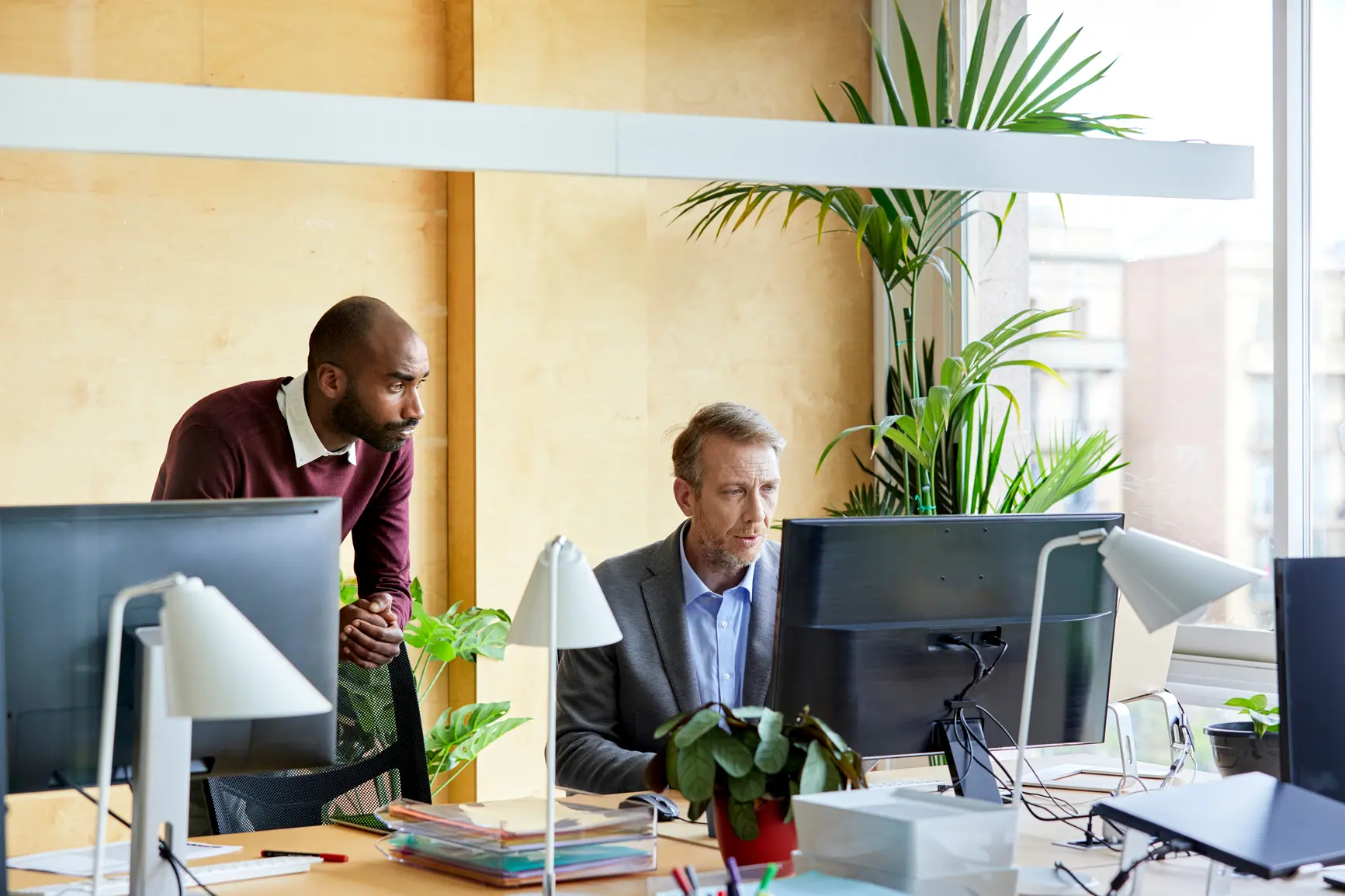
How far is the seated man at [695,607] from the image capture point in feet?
8.39

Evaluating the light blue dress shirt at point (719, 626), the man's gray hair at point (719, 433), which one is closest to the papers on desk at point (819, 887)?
the light blue dress shirt at point (719, 626)

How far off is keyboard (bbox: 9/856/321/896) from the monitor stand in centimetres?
91

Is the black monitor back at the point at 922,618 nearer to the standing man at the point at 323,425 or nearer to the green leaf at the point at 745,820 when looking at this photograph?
the green leaf at the point at 745,820

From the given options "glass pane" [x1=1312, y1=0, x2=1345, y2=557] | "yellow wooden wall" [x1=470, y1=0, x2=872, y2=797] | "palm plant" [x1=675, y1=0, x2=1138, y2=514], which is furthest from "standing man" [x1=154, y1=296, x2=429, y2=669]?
"glass pane" [x1=1312, y1=0, x2=1345, y2=557]

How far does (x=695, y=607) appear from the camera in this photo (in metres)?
2.70

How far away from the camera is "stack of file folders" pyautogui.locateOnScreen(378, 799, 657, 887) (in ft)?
6.05

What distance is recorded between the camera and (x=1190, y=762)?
2.78 meters

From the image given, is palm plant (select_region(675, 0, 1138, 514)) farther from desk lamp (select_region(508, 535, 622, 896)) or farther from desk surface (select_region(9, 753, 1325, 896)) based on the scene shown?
desk lamp (select_region(508, 535, 622, 896))

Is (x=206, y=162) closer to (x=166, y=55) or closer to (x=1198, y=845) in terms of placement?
(x=166, y=55)

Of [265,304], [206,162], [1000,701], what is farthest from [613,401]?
[1000,701]

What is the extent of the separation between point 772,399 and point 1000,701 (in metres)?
2.45

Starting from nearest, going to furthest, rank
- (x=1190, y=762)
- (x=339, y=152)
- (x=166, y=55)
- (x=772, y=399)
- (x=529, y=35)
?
(x=339, y=152), (x=1190, y=762), (x=166, y=55), (x=529, y=35), (x=772, y=399)

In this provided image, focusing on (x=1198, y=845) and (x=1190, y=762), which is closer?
(x=1198, y=845)

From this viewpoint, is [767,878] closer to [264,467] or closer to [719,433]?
[719,433]
